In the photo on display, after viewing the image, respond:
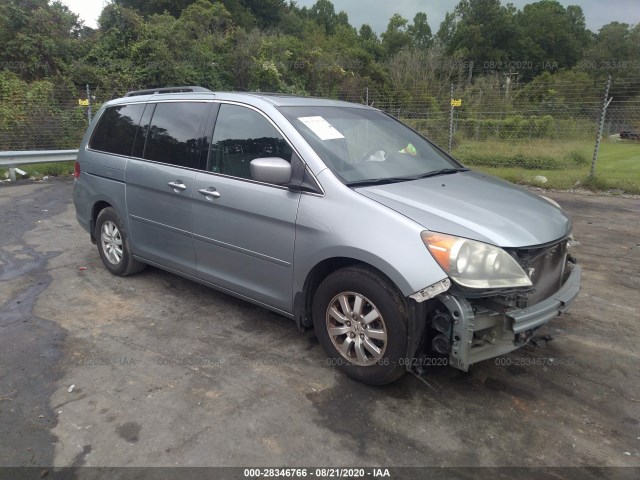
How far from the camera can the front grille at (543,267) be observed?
2.87 m

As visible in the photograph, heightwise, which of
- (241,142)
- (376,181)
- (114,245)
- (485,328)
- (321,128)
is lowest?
(114,245)

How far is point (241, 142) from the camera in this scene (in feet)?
12.3

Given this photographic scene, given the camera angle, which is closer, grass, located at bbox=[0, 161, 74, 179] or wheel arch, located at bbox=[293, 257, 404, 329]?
wheel arch, located at bbox=[293, 257, 404, 329]

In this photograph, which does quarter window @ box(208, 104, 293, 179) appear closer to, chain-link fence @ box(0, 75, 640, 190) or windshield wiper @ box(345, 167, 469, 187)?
windshield wiper @ box(345, 167, 469, 187)

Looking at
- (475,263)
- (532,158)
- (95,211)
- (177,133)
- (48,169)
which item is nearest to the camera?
(475,263)

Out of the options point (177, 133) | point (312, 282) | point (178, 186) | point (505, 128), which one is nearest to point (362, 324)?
point (312, 282)

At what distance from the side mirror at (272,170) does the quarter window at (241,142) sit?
0.51 ft

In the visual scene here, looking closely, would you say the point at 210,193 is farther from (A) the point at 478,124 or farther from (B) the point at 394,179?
(A) the point at 478,124

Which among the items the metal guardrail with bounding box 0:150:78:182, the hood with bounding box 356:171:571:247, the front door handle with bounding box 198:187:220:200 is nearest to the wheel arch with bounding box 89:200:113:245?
the front door handle with bounding box 198:187:220:200

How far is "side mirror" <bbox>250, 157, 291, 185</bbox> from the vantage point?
326 centimetres

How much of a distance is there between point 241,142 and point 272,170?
2.14 feet

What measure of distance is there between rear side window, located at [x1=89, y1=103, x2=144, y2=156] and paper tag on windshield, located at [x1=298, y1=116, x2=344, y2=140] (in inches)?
79.2

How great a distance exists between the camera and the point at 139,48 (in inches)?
738

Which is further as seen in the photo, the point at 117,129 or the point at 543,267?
the point at 117,129
